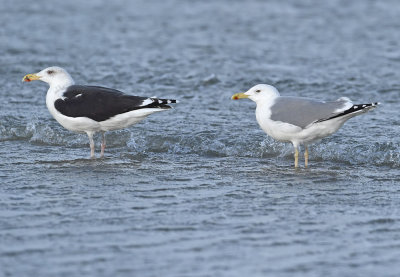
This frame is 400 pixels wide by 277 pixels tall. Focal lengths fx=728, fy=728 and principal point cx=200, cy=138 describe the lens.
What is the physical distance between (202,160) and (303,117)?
130cm

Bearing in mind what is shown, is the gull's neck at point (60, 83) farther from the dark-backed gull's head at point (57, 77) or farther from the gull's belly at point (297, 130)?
the gull's belly at point (297, 130)

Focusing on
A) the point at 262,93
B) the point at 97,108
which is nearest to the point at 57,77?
the point at 97,108

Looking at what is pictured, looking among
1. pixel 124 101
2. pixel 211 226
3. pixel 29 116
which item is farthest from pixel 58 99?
pixel 211 226

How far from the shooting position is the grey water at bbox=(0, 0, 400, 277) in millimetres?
5062

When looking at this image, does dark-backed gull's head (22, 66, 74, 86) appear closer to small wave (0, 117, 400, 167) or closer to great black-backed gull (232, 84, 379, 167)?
small wave (0, 117, 400, 167)

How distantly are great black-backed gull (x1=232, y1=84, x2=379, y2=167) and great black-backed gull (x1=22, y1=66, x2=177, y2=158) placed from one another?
1.15m

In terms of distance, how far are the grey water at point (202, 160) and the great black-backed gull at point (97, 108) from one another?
0.41 metres

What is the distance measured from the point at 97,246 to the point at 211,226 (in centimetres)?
96

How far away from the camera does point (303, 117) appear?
794cm

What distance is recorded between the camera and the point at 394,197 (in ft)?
21.8

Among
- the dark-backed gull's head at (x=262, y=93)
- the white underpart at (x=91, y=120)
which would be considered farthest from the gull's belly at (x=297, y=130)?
the white underpart at (x=91, y=120)

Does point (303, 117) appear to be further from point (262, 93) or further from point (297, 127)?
point (262, 93)

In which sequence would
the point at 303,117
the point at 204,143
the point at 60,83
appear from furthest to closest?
the point at 204,143, the point at 60,83, the point at 303,117

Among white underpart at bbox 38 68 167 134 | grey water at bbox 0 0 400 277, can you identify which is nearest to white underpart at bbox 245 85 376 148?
grey water at bbox 0 0 400 277
